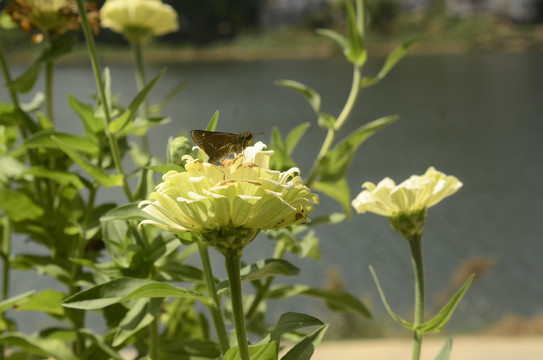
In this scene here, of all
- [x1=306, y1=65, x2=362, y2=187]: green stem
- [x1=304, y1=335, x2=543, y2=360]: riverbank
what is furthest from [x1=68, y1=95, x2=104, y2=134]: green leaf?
[x1=304, y1=335, x2=543, y2=360]: riverbank

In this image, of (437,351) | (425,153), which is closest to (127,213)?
(437,351)

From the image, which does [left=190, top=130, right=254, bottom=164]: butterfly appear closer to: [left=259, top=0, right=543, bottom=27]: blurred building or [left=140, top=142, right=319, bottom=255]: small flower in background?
[left=140, top=142, right=319, bottom=255]: small flower in background

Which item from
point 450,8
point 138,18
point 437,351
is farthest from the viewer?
point 450,8

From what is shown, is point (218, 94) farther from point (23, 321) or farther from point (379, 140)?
point (23, 321)

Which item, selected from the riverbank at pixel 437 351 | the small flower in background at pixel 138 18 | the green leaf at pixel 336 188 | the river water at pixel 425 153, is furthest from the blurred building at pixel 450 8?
the green leaf at pixel 336 188

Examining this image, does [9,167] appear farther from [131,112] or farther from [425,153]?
[425,153]
